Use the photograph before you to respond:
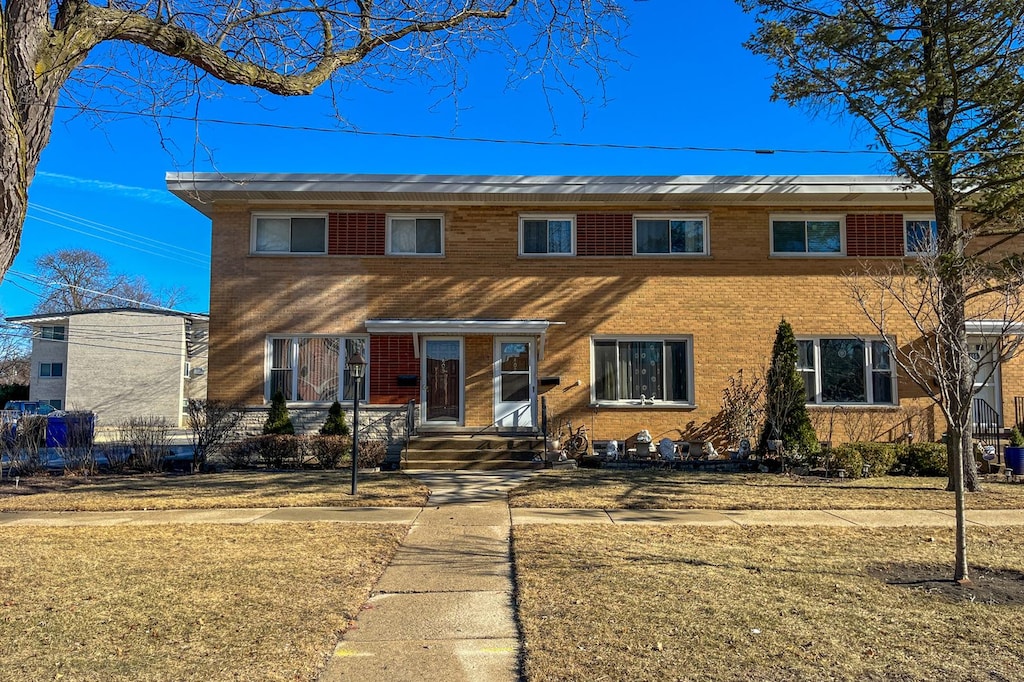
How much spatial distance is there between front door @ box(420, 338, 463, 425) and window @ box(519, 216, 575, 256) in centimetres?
286

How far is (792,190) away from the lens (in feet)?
52.4

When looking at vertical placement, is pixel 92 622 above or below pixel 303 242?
below

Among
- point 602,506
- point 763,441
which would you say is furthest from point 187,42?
point 763,441

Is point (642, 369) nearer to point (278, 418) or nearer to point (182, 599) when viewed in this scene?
point (278, 418)

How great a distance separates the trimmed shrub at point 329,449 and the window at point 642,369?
586 centimetres

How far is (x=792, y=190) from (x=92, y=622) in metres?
15.5

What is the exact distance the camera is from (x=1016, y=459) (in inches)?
532

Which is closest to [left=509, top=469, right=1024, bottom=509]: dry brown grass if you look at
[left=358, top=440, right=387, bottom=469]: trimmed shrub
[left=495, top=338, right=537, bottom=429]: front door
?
[left=495, top=338, right=537, bottom=429]: front door

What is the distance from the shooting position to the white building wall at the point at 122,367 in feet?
114

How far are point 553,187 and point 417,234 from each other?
3.45m

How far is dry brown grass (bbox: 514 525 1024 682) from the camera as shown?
4.12m

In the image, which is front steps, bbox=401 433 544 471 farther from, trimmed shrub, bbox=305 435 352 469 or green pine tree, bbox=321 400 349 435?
green pine tree, bbox=321 400 349 435

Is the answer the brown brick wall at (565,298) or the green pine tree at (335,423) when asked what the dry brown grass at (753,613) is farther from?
the brown brick wall at (565,298)

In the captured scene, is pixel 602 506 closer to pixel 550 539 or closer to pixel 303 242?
pixel 550 539
